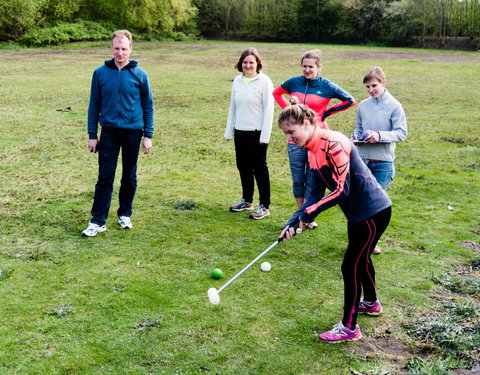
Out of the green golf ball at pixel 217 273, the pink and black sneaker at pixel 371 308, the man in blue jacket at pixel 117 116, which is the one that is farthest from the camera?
the man in blue jacket at pixel 117 116

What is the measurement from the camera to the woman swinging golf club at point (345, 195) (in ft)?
13.5

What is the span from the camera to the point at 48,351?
434cm

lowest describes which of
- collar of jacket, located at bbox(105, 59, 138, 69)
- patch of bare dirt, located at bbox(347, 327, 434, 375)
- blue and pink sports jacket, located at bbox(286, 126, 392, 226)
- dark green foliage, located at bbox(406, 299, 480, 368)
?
patch of bare dirt, located at bbox(347, 327, 434, 375)

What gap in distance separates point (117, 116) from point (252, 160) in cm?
215

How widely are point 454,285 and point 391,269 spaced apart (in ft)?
2.39

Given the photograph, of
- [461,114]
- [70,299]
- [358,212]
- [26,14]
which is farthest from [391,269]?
[26,14]

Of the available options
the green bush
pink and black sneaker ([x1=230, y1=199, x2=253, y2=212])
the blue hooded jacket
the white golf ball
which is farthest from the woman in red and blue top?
the green bush

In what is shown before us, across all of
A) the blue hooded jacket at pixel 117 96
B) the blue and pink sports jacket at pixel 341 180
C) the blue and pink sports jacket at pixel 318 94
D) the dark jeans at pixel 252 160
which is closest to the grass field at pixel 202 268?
the dark jeans at pixel 252 160

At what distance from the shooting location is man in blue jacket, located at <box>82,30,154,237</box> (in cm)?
648

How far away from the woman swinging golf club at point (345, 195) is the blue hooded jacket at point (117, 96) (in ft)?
9.80

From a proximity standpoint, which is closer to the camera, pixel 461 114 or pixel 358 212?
pixel 358 212

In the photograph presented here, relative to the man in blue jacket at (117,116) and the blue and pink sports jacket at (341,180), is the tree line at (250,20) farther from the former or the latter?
the blue and pink sports jacket at (341,180)

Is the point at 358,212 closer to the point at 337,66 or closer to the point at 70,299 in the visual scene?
the point at 70,299

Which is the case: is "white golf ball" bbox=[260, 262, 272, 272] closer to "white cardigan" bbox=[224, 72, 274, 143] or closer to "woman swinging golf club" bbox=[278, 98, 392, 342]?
"woman swinging golf club" bbox=[278, 98, 392, 342]
